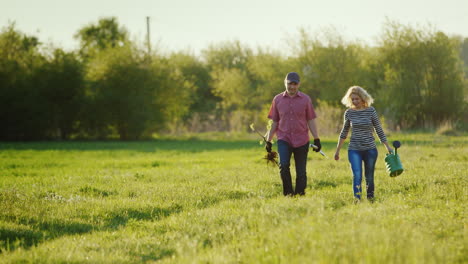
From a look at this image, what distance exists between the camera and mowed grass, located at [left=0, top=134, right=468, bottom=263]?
5.14 m

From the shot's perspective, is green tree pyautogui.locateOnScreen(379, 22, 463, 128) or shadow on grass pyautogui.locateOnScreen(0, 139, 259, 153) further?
green tree pyautogui.locateOnScreen(379, 22, 463, 128)

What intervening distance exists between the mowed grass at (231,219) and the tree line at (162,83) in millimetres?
23340

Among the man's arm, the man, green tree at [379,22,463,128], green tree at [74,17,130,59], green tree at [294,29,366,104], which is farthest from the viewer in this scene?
green tree at [74,17,130,59]

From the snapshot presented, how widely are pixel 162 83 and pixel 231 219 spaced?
32257 millimetres

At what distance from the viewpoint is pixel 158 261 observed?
557 centimetres

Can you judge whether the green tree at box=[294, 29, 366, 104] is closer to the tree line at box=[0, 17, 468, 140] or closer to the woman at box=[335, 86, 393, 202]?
the tree line at box=[0, 17, 468, 140]

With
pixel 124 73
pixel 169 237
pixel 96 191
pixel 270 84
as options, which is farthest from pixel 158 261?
pixel 270 84

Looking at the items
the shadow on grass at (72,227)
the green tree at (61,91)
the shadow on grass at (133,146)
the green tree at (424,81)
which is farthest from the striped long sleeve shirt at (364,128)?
the green tree at (61,91)

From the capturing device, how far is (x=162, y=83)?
126 feet

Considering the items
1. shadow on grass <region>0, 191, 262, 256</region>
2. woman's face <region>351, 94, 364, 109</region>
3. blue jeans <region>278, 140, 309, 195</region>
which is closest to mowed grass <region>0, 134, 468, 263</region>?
shadow on grass <region>0, 191, 262, 256</region>

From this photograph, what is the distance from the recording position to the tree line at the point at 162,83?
116 feet

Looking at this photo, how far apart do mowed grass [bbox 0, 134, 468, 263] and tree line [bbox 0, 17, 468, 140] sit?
76.6ft

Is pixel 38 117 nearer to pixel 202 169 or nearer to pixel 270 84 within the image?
pixel 270 84

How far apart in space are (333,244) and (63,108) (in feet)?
114
